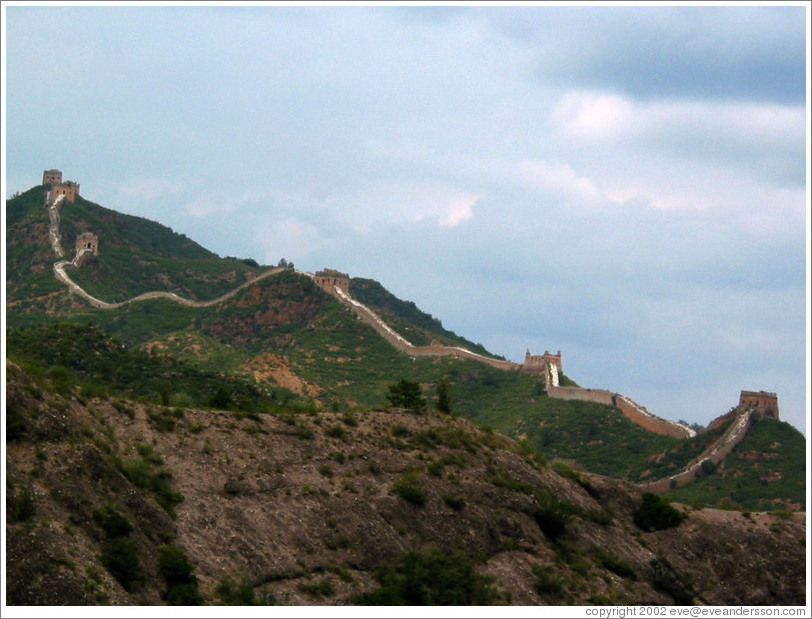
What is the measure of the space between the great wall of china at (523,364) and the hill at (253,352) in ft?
3.06

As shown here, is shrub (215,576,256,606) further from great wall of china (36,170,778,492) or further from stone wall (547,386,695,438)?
stone wall (547,386,695,438)

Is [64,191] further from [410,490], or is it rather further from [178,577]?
[178,577]

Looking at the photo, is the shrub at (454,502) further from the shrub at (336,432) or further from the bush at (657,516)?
the bush at (657,516)

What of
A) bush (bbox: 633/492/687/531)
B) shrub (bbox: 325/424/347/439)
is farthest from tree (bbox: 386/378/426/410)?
bush (bbox: 633/492/687/531)

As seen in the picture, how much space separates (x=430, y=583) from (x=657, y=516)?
17.7 metres

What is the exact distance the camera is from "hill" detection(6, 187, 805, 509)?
73.2 m

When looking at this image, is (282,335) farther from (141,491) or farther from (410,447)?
(141,491)

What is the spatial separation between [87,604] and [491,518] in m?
20.9

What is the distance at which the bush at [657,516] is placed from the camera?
207ft

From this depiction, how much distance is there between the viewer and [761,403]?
4109 inches

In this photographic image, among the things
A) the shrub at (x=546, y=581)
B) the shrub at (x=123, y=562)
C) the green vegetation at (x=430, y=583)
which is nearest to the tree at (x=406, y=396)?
the shrub at (x=546, y=581)

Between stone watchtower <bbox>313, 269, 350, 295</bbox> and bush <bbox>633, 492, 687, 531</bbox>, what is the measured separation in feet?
247

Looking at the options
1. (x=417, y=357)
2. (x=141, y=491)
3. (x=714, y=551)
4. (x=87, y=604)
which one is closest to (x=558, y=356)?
(x=417, y=357)

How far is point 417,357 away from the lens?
121875mm
